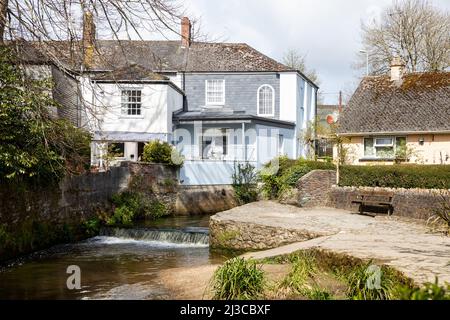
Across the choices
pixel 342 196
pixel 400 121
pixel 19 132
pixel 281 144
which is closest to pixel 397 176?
pixel 342 196

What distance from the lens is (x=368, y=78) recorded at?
116 feet

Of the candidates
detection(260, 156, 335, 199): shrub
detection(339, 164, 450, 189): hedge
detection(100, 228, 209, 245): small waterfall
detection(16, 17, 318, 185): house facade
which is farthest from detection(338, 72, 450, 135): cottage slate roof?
detection(100, 228, 209, 245): small waterfall

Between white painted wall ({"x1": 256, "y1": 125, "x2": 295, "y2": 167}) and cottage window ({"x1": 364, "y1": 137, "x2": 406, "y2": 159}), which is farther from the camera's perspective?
white painted wall ({"x1": 256, "y1": 125, "x2": 295, "y2": 167})

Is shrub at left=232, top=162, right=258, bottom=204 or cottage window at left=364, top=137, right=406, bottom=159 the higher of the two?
cottage window at left=364, top=137, right=406, bottom=159

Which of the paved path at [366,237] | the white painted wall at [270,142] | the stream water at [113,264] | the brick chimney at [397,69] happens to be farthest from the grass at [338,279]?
the brick chimney at [397,69]

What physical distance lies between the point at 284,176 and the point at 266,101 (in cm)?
1300

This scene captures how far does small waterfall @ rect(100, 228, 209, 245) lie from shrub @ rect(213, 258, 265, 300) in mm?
9401

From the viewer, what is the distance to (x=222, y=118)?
30812 millimetres

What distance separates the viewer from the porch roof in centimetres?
3050

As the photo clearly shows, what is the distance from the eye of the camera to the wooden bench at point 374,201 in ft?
59.9

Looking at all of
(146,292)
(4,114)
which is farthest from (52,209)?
(146,292)

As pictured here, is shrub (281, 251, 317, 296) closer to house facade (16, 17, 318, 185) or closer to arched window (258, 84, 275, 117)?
house facade (16, 17, 318, 185)
